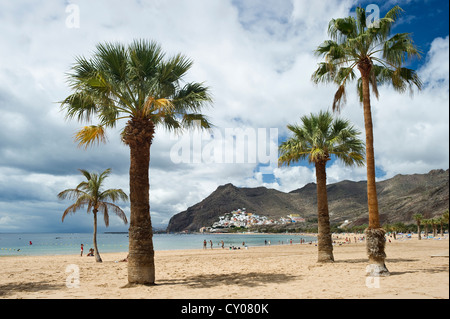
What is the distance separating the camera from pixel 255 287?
29.8 ft

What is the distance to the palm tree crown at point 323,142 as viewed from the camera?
15.5m

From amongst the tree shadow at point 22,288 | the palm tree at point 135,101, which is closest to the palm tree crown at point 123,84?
the palm tree at point 135,101

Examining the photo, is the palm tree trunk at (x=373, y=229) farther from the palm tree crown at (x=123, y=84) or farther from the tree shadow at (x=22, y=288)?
the tree shadow at (x=22, y=288)

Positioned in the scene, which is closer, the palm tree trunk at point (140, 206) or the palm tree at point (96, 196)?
the palm tree trunk at point (140, 206)

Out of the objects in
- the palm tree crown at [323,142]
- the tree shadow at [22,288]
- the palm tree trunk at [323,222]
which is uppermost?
the palm tree crown at [323,142]

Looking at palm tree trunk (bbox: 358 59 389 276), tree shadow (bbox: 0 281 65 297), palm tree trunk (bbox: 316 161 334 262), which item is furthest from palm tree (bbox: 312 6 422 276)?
tree shadow (bbox: 0 281 65 297)

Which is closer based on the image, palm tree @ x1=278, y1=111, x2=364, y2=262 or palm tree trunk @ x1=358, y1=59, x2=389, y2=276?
palm tree trunk @ x1=358, y1=59, x2=389, y2=276

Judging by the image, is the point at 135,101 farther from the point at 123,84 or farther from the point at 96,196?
the point at 96,196

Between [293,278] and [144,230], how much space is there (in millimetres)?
5274

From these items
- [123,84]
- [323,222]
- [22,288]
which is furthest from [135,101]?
[323,222]

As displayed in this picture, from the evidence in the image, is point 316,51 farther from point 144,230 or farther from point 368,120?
point 144,230

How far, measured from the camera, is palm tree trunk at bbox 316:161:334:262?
15.5m

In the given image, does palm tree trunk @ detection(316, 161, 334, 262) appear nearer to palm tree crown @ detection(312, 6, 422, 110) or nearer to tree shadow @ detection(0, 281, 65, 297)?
palm tree crown @ detection(312, 6, 422, 110)

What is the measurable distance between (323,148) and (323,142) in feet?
1.15
